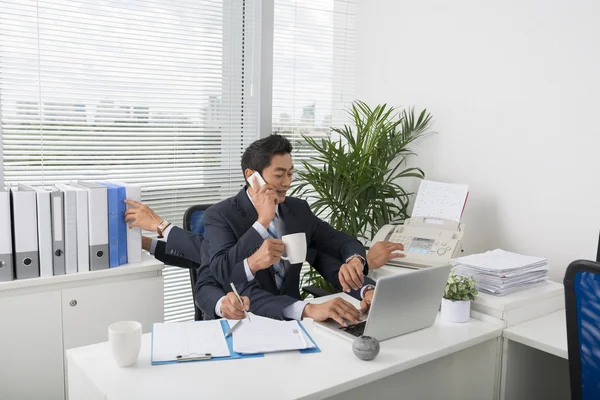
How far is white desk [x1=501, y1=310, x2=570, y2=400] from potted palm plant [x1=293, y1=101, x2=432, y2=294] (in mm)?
1237

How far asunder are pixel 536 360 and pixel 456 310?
0.45m

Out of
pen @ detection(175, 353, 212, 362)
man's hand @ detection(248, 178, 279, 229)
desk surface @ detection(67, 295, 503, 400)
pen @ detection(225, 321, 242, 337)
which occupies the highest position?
man's hand @ detection(248, 178, 279, 229)

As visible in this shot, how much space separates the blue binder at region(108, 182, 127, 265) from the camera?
2.59 metres

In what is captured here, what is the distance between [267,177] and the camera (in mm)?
2430

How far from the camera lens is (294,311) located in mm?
2027

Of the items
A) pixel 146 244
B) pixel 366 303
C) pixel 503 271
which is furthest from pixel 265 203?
pixel 503 271

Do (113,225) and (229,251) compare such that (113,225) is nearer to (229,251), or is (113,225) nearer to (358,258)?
(229,251)

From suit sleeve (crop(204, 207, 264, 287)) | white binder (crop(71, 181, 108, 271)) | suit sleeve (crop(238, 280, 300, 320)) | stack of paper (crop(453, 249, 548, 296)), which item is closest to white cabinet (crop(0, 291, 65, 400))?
white binder (crop(71, 181, 108, 271))

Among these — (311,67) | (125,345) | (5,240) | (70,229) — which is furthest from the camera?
(311,67)

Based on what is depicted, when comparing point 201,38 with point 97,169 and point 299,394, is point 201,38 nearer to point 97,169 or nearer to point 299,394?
point 97,169

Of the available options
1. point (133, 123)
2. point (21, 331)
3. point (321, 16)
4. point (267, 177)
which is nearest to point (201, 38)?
point (133, 123)

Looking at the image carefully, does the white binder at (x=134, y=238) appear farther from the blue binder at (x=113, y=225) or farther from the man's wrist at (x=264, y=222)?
the man's wrist at (x=264, y=222)

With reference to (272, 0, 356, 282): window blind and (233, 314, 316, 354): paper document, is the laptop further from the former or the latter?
(272, 0, 356, 282): window blind

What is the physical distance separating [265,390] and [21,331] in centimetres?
139
